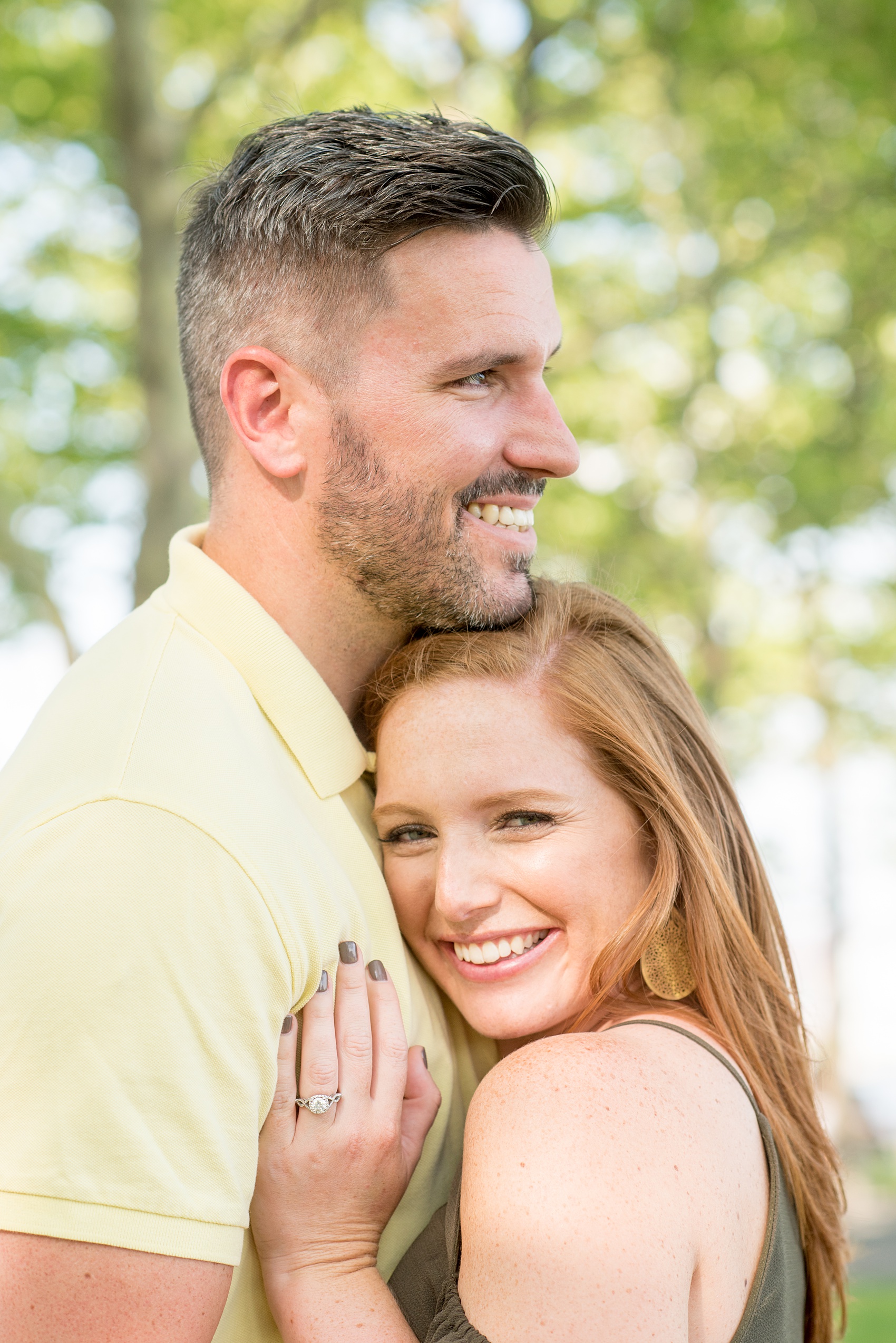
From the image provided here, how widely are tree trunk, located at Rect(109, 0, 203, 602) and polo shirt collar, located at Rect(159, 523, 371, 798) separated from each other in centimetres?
433

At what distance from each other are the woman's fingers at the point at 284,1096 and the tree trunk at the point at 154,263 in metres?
4.88

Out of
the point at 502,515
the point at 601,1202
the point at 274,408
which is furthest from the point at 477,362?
the point at 601,1202

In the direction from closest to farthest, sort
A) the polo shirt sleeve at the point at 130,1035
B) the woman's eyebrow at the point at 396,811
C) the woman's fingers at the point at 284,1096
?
the polo shirt sleeve at the point at 130,1035
the woman's fingers at the point at 284,1096
the woman's eyebrow at the point at 396,811

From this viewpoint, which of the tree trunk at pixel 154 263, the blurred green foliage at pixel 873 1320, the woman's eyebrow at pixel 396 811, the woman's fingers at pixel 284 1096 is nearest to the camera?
the woman's fingers at pixel 284 1096

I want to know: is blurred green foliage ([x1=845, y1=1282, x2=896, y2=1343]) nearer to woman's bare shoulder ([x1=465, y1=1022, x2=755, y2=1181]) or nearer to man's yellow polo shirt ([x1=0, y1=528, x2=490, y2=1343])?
woman's bare shoulder ([x1=465, y1=1022, x2=755, y2=1181])

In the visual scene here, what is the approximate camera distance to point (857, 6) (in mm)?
9414

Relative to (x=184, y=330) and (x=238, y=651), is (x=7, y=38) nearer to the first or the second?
(x=184, y=330)

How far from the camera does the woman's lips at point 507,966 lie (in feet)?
7.58

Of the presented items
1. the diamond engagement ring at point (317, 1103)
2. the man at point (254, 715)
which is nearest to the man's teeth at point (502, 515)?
the man at point (254, 715)

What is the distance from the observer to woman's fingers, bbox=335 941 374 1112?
1988 millimetres

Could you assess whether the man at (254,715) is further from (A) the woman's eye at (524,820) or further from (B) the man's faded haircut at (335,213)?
(A) the woman's eye at (524,820)

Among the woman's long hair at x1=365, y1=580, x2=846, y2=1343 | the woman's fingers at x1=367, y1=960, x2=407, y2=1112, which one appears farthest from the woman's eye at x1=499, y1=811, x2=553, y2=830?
the woman's fingers at x1=367, y1=960, x2=407, y2=1112

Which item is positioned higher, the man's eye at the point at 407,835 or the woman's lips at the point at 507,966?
the man's eye at the point at 407,835

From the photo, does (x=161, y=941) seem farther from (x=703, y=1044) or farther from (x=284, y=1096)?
(x=703, y=1044)
